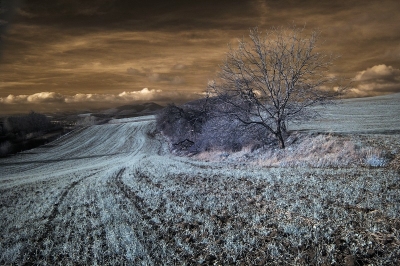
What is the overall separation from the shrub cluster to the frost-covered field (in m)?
10.4

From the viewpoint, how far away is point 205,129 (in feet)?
105

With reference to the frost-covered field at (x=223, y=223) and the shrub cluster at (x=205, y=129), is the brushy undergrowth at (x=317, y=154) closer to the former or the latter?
the shrub cluster at (x=205, y=129)

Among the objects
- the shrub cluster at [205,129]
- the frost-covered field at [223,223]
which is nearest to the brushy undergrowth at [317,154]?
the shrub cluster at [205,129]

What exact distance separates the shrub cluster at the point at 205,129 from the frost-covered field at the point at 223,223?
34.1ft

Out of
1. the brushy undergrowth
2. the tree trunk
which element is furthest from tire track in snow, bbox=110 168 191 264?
the tree trunk

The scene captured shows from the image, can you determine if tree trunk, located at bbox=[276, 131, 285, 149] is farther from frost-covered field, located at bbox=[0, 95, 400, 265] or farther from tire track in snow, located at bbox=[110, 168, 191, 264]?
tire track in snow, located at bbox=[110, 168, 191, 264]

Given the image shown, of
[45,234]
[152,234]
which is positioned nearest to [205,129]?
[45,234]

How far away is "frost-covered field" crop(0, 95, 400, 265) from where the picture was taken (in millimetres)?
5184

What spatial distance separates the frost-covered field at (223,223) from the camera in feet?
17.0

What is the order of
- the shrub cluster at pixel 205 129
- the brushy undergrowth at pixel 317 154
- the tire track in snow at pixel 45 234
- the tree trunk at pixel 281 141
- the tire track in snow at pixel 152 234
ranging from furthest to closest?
the shrub cluster at pixel 205 129 < the tree trunk at pixel 281 141 < the brushy undergrowth at pixel 317 154 < the tire track in snow at pixel 45 234 < the tire track in snow at pixel 152 234

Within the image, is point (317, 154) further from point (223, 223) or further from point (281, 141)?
point (223, 223)

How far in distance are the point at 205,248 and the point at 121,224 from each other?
319 cm

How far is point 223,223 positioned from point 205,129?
25122 mm

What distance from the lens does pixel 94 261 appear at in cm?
575
